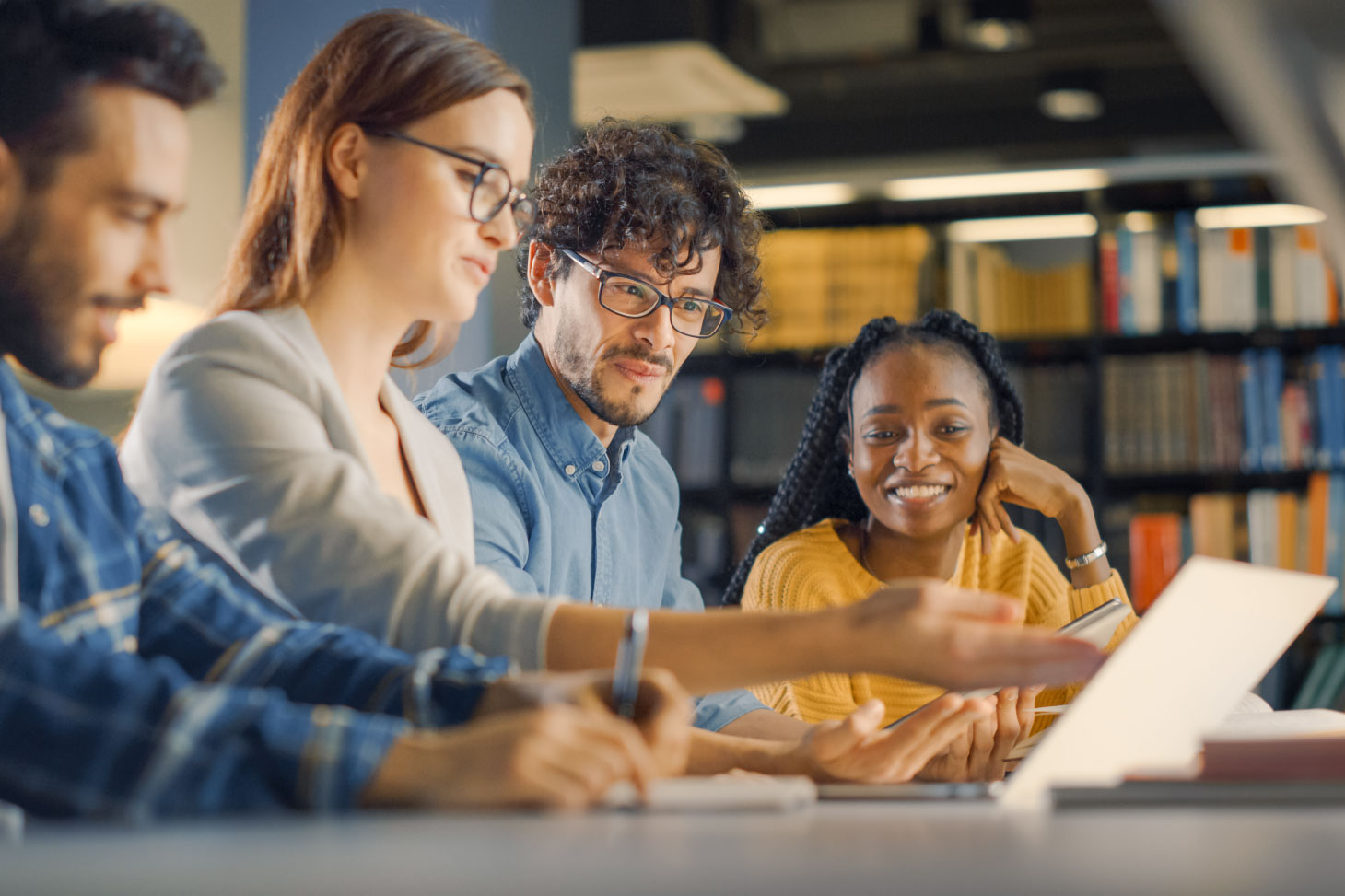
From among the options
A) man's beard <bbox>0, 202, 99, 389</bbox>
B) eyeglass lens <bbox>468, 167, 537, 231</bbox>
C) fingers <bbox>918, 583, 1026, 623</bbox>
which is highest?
eyeglass lens <bbox>468, 167, 537, 231</bbox>

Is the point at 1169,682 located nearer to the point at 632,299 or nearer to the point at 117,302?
the point at 117,302

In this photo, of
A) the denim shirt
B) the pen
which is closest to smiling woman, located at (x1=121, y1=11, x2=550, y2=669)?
the denim shirt

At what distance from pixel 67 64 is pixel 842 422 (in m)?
1.26

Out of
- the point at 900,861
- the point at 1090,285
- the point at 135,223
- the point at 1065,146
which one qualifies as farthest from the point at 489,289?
the point at 1065,146

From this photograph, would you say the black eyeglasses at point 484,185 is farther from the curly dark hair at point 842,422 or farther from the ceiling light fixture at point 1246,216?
the ceiling light fixture at point 1246,216

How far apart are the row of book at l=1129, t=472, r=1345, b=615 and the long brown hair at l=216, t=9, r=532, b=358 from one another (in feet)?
8.49

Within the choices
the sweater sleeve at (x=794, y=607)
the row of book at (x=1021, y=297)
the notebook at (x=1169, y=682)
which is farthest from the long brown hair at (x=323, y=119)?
the row of book at (x=1021, y=297)

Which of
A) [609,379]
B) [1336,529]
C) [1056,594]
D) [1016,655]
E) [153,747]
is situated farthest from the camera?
[1336,529]

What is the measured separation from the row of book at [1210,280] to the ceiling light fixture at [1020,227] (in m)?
0.18

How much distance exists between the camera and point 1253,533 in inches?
134

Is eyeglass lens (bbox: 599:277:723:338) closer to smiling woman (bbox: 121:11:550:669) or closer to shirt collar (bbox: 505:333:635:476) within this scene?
shirt collar (bbox: 505:333:635:476)

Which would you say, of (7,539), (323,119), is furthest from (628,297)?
(7,539)

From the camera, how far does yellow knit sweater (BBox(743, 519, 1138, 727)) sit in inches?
69.1

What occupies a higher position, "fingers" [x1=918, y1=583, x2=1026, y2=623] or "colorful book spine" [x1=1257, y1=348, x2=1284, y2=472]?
"colorful book spine" [x1=1257, y1=348, x2=1284, y2=472]
